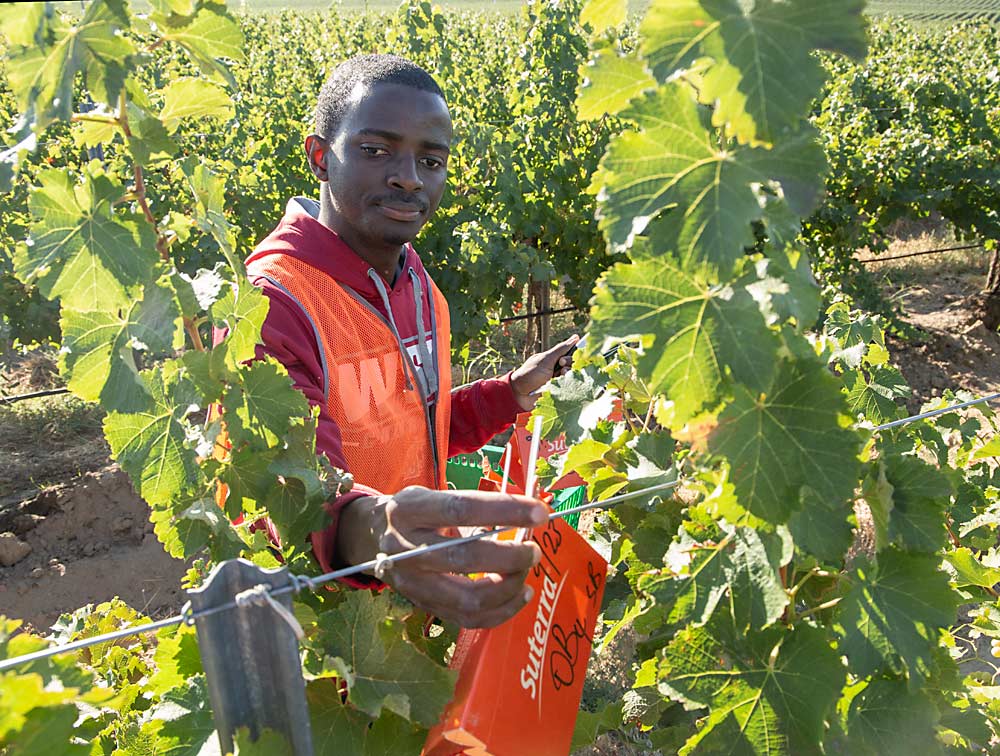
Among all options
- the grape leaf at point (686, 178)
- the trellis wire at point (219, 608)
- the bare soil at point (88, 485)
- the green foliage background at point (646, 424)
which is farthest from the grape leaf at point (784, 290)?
the bare soil at point (88, 485)

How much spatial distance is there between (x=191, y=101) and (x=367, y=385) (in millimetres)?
832

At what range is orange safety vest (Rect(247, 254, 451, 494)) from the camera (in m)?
2.02

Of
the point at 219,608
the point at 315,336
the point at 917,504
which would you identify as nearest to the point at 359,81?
the point at 315,336

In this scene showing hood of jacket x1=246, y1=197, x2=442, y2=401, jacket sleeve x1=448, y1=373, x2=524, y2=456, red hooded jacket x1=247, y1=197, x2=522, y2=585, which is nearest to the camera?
red hooded jacket x1=247, y1=197, x2=522, y2=585

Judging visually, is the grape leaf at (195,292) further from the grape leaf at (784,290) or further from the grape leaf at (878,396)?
the grape leaf at (878,396)

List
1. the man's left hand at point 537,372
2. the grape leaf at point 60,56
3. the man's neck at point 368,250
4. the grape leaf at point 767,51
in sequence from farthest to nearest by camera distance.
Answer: the man's left hand at point 537,372
the man's neck at point 368,250
the grape leaf at point 60,56
the grape leaf at point 767,51

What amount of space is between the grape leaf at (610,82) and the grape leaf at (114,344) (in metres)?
0.68

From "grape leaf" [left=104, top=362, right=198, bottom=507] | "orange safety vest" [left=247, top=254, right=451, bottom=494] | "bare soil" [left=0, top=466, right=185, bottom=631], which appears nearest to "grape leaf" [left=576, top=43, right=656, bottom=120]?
"grape leaf" [left=104, top=362, right=198, bottom=507]

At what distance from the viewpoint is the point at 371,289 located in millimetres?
2242

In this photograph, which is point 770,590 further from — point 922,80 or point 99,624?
point 922,80

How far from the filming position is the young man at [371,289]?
6.49 ft

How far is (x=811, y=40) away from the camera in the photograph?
3.33 feet

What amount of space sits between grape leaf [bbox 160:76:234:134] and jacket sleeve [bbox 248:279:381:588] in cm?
40

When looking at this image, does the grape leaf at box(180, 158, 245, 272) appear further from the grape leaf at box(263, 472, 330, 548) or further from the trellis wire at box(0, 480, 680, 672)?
the trellis wire at box(0, 480, 680, 672)
